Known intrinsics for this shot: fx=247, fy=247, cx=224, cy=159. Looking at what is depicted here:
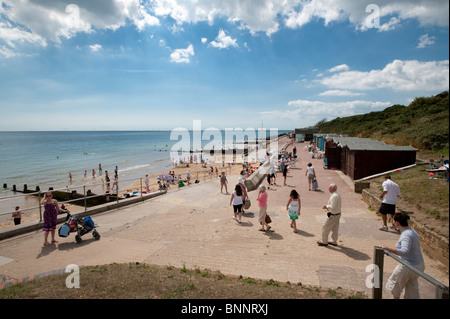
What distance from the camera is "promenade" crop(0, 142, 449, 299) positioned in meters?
4.69

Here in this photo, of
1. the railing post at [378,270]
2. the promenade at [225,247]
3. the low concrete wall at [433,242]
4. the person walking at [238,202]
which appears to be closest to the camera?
the railing post at [378,270]

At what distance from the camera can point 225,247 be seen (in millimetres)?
5895

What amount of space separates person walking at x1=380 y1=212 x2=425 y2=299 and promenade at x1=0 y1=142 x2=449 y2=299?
13cm

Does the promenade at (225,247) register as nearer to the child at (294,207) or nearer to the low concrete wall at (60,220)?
the low concrete wall at (60,220)

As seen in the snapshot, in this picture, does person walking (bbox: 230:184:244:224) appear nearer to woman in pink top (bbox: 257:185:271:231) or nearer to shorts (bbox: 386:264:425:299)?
woman in pink top (bbox: 257:185:271:231)

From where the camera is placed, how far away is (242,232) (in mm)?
6902

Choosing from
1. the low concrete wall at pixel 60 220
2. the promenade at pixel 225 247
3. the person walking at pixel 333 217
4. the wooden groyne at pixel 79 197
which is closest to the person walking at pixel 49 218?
the promenade at pixel 225 247

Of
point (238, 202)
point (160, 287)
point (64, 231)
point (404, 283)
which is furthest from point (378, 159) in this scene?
point (64, 231)

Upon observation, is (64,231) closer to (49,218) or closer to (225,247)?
(49,218)

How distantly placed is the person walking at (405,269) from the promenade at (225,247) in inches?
5.0

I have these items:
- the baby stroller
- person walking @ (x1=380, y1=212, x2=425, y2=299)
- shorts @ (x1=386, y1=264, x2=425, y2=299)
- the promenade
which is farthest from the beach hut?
the baby stroller

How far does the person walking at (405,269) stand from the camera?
2.35 metres
